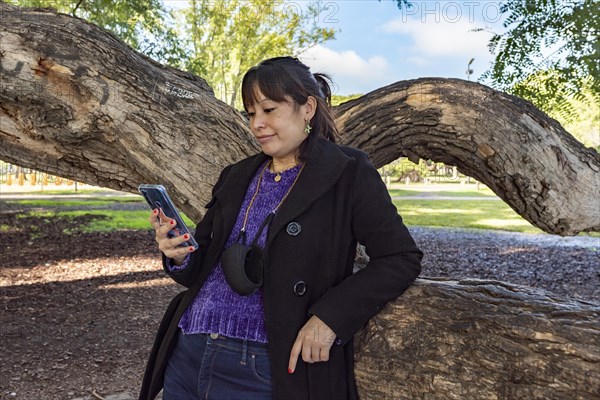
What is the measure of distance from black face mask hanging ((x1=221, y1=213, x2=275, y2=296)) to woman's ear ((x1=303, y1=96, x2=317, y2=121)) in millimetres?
540

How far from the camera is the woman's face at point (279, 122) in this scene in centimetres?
208

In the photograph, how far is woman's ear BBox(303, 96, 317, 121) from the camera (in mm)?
2150

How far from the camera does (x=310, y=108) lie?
2.17m

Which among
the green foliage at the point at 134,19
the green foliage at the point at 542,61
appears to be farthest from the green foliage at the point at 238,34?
the green foliage at the point at 542,61

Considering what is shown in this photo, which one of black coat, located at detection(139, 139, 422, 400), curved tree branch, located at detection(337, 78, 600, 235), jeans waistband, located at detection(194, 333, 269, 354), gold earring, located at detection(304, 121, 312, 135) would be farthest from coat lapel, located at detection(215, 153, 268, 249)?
curved tree branch, located at detection(337, 78, 600, 235)

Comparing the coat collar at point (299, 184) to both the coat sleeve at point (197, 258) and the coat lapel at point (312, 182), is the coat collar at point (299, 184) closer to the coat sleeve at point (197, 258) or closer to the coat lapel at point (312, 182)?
the coat lapel at point (312, 182)

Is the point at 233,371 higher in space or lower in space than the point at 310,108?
lower

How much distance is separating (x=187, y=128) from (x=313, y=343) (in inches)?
76.4

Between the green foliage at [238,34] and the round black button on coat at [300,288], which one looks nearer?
the round black button on coat at [300,288]

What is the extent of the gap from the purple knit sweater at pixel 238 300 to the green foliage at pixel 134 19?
8.74 meters

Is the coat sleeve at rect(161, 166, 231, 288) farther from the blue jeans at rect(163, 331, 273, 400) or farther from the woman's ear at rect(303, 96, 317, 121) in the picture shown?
the woman's ear at rect(303, 96, 317, 121)

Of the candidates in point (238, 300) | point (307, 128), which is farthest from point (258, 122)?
point (238, 300)

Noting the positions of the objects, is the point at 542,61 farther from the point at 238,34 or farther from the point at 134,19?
the point at 238,34

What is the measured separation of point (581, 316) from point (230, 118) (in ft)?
7.71
